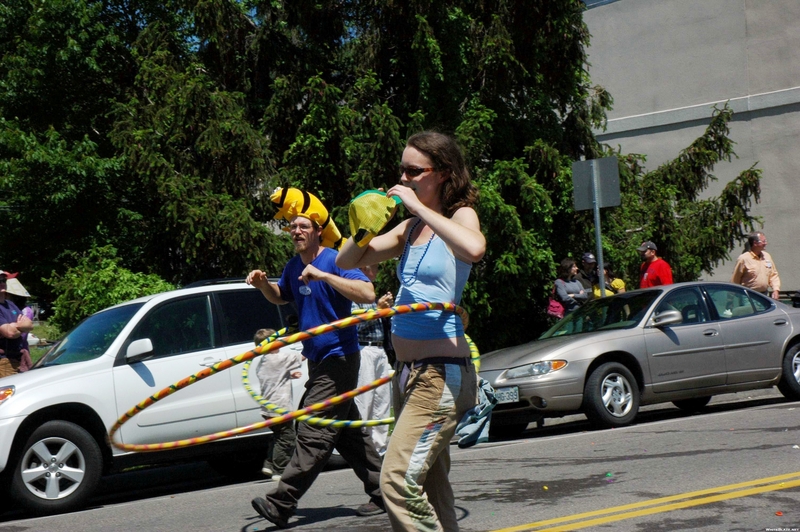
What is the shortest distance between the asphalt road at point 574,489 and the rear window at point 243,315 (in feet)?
4.63

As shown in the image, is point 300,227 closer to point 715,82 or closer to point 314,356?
point 314,356

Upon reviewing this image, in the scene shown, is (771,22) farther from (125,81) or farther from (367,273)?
(367,273)

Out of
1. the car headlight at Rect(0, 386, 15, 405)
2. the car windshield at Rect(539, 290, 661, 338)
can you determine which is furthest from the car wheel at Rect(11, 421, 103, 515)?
the car windshield at Rect(539, 290, 661, 338)

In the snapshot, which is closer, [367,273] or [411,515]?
[411,515]

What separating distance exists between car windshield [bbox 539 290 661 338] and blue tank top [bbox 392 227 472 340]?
24.9 ft

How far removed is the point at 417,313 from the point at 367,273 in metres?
1.94

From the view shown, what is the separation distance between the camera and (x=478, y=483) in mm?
7652

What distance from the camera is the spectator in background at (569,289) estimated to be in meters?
14.4

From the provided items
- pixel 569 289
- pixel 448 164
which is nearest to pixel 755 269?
pixel 569 289

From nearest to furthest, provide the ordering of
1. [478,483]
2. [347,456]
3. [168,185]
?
[347,456] < [478,483] < [168,185]

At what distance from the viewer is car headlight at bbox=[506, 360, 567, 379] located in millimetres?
10641

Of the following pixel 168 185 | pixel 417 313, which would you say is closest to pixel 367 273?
pixel 417 313

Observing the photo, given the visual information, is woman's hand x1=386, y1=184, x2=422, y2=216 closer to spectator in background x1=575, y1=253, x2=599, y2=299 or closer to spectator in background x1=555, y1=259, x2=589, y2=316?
spectator in background x1=555, y1=259, x2=589, y2=316

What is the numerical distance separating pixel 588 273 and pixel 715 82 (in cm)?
1275
